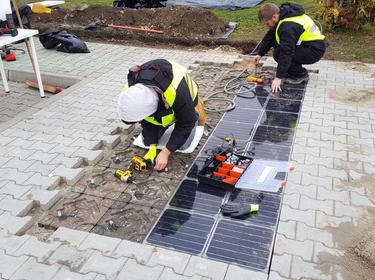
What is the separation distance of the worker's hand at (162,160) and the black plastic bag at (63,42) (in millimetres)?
4800

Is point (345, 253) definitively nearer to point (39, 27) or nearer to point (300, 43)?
point (300, 43)

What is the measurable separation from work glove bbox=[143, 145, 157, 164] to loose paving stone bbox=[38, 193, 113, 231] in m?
0.63

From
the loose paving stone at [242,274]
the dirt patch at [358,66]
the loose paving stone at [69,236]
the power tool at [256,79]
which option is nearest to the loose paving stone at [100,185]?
the loose paving stone at [69,236]

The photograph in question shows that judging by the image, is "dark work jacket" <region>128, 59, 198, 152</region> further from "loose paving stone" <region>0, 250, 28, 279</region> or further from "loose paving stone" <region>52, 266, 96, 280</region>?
"loose paving stone" <region>0, 250, 28, 279</region>

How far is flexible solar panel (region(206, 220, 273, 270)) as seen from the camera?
9.37 ft

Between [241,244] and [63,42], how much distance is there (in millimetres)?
6353

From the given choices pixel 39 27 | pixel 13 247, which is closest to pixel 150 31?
pixel 39 27

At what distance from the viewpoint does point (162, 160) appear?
3.83m

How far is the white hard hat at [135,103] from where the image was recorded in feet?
10.6

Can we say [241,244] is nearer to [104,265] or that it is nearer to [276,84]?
[104,265]

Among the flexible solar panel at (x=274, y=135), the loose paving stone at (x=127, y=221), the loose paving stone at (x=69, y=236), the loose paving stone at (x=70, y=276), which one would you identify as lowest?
the flexible solar panel at (x=274, y=135)

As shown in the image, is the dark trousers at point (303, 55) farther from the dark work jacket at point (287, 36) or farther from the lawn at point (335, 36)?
the lawn at point (335, 36)

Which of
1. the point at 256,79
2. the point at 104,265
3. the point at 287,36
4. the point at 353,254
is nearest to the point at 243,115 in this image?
the point at 256,79

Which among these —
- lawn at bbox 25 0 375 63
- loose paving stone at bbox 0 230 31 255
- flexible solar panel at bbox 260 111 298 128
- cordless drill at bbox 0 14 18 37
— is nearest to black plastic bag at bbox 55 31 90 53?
cordless drill at bbox 0 14 18 37
